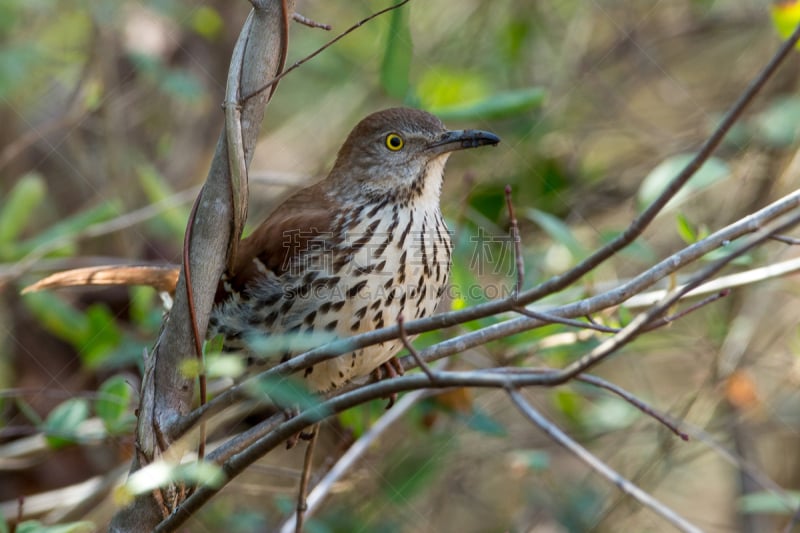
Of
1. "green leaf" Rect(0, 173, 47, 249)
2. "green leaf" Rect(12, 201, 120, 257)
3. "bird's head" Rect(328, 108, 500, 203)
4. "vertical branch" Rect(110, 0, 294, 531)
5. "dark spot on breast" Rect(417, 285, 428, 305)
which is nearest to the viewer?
"vertical branch" Rect(110, 0, 294, 531)

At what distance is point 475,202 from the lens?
488cm

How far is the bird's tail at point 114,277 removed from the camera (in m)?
2.61

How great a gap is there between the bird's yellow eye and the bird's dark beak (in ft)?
0.35

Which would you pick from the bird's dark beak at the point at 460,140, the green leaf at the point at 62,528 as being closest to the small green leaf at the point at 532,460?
the bird's dark beak at the point at 460,140

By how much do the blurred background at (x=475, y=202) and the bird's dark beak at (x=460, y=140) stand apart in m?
0.28

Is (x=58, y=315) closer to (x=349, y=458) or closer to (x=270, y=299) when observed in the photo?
(x=270, y=299)

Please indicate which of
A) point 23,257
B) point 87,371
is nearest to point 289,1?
point 23,257

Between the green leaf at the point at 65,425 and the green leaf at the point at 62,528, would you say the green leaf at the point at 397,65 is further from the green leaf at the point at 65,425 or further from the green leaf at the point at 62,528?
the green leaf at the point at 62,528

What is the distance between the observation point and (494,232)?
4332mm

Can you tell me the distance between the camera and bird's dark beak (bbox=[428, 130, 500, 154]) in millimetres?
3047

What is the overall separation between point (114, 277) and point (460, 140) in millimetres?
1232

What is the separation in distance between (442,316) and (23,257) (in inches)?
106

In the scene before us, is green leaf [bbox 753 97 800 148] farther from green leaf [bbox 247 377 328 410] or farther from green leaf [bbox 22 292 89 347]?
green leaf [bbox 247 377 328 410]

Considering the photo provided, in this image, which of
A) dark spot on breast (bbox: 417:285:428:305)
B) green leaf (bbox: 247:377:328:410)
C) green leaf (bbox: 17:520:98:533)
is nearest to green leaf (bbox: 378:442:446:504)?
dark spot on breast (bbox: 417:285:428:305)
